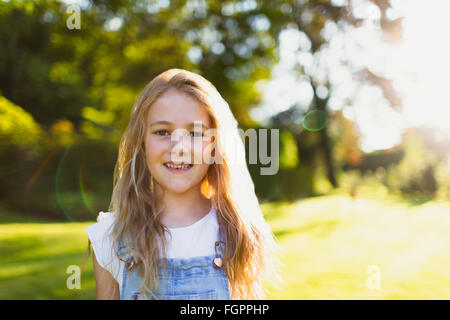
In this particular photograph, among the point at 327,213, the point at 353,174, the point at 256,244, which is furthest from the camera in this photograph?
the point at 353,174

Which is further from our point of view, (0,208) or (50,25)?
(50,25)

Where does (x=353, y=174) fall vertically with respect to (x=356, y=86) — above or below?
below

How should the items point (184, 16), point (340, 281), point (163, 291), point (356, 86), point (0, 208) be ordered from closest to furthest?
point (163, 291)
point (340, 281)
point (0, 208)
point (184, 16)
point (356, 86)

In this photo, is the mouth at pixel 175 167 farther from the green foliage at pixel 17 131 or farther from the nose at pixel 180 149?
the green foliage at pixel 17 131

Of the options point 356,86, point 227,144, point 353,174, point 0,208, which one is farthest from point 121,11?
point 353,174

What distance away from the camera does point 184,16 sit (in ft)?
55.6

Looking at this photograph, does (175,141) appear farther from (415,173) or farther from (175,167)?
(415,173)

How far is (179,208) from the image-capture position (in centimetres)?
204

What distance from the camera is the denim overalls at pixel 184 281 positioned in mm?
1866

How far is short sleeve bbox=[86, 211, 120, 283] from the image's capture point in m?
1.87

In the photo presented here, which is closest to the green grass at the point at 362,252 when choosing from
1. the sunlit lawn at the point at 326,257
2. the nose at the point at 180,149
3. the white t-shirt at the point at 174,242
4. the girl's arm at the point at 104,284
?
the sunlit lawn at the point at 326,257

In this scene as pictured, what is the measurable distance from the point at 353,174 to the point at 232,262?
90.2ft
